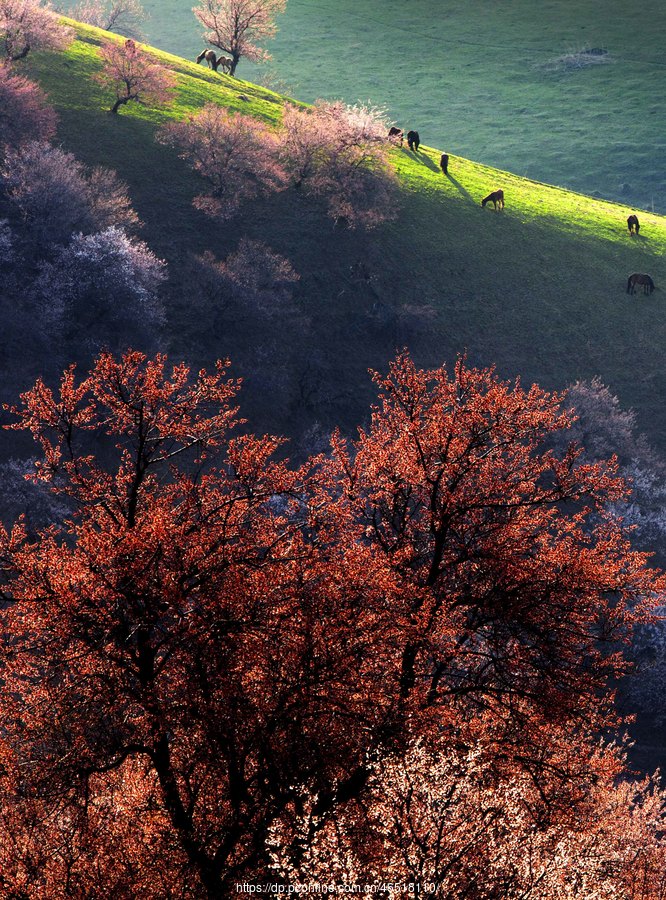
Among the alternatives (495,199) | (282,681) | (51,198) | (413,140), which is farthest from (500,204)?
Answer: (282,681)

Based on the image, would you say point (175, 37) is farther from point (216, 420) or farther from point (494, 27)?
point (216, 420)

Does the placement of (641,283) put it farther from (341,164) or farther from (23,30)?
(23,30)

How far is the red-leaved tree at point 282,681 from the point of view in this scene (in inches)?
479

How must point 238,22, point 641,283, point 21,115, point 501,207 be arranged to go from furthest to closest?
point 238,22
point 501,207
point 641,283
point 21,115

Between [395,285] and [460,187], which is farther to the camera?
[460,187]

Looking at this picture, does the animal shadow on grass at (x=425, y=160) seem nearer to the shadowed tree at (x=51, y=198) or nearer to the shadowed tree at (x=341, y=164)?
the shadowed tree at (x=341, y=164)

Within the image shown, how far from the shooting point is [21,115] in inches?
2195

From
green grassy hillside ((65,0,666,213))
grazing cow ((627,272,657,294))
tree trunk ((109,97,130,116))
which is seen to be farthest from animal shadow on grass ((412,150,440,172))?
green grassy hillside ((65,0,666,213))

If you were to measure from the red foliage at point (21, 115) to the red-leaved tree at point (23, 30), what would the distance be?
13.8 metres

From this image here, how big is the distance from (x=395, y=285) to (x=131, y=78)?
3075cm

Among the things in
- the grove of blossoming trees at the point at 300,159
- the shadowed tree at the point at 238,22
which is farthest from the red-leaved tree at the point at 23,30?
the shadowed tree at the point at 238,22

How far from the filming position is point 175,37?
508 feet

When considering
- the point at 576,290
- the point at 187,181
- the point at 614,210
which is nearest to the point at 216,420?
the point at 187,181

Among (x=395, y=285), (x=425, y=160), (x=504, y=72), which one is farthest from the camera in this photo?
(x=504, y=72)
